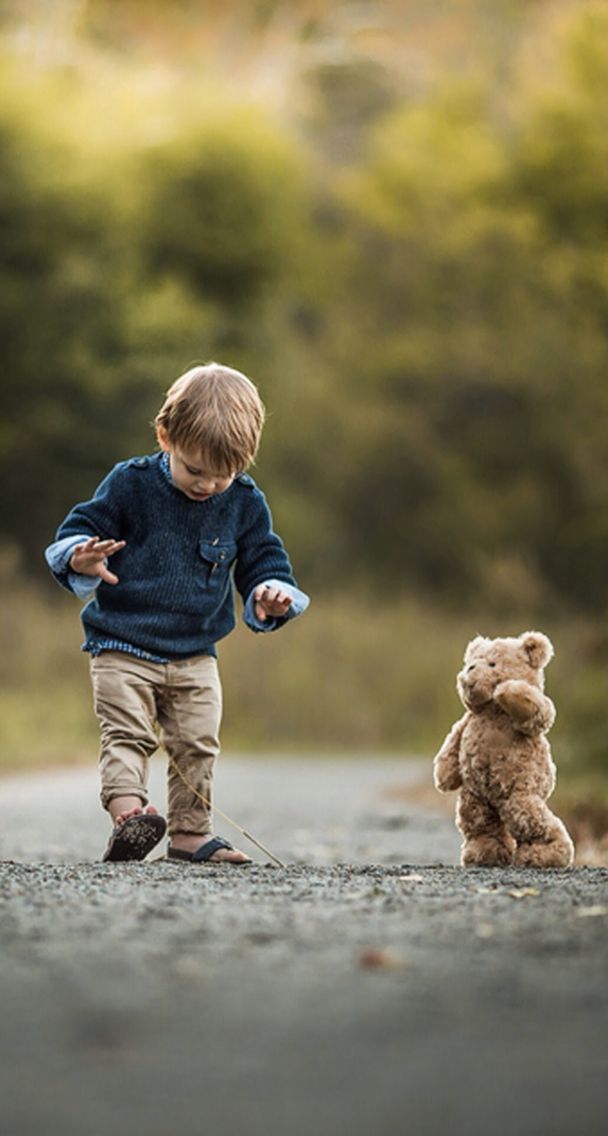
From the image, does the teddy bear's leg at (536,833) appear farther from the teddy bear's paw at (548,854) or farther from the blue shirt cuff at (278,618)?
the blue shirt cuff at (278,618)

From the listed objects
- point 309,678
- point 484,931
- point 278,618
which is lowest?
point 484,931

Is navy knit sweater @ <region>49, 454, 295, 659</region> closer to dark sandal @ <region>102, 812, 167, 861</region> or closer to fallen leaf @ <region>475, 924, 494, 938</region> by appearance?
dark sandal @ <region>102, 812, 167, 861</region>

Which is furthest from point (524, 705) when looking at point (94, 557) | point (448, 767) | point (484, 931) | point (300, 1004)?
point (300, 1004)

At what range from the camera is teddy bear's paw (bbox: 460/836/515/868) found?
209 inches

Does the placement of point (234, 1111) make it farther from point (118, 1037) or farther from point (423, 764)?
point (423, 764)

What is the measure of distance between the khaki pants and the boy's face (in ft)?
1.66

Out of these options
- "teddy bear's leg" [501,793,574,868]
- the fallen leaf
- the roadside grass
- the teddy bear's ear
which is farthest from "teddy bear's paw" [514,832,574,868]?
the roadside grass

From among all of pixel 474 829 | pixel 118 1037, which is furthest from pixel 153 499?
pixel 118 1037

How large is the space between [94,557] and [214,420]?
0.51m

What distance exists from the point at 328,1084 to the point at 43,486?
1006 inches

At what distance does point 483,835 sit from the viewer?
211 inches

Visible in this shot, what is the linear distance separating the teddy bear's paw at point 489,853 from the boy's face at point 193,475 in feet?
4.10

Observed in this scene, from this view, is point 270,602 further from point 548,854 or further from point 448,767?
point 548,854

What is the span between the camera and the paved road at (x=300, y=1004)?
2381mm
